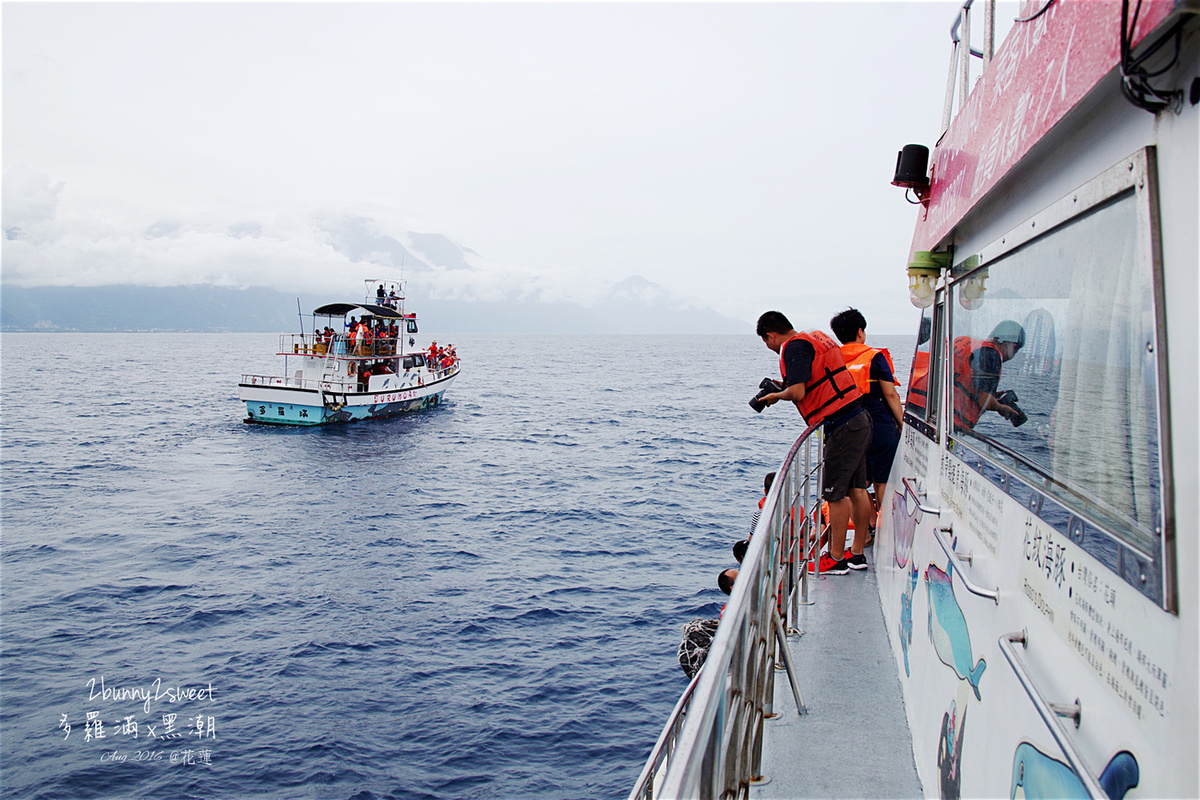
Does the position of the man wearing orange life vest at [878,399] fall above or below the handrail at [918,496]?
above

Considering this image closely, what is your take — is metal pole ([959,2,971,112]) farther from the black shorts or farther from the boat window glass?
the black shorts

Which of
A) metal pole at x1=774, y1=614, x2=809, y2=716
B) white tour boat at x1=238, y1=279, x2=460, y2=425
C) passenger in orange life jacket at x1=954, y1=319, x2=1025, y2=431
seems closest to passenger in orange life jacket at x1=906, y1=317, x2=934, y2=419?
passenger in orange life jacket at x1=954, y1=319, x2=1025, y2=431

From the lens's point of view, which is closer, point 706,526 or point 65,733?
point 65,733

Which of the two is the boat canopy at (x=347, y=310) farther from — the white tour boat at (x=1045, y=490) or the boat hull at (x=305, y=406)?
the white tour boat at (x=1045, y=490)

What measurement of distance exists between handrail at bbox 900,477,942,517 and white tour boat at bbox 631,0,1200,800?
0.12 feet

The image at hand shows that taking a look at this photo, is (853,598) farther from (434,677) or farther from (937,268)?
(434,677)

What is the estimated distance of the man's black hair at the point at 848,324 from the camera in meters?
5.48

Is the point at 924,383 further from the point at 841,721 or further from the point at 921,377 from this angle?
the point at 841,721

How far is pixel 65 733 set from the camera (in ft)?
35.4

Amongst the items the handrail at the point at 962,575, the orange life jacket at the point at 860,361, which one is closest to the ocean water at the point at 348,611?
the orange life jacket at the point at 860,361

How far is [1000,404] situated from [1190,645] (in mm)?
1465

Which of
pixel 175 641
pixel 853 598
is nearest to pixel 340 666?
pixel 175 641

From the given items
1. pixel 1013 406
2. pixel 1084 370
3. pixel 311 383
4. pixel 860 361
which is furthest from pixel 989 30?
pixel 311 383

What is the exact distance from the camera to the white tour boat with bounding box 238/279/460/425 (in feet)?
122
